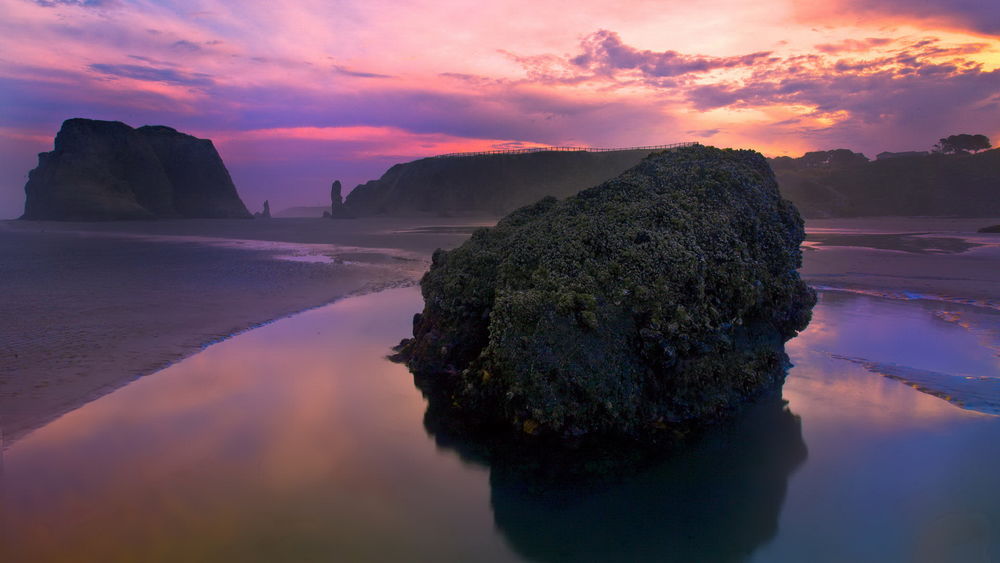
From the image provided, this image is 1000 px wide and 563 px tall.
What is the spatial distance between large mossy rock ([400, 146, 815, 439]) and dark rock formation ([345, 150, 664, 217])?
95.7m

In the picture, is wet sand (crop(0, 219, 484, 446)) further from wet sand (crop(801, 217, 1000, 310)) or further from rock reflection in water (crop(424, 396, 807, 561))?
wet sand (crop(801, 217, 1000, 310))

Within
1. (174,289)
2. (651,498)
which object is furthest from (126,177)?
(651,498)

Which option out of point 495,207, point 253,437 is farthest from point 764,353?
point 495,207

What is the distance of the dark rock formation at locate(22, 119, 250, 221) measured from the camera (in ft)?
251

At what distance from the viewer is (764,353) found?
8.01 m

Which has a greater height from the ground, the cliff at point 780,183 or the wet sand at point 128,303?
the cliff at point 780,183

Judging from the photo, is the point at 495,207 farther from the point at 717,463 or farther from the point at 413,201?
the point at 717,463

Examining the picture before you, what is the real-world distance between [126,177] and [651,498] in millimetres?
105752

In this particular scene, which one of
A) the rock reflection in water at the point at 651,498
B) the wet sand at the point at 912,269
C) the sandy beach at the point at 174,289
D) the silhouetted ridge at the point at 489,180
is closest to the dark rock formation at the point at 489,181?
the silhouetted ridge at the point at 489,180

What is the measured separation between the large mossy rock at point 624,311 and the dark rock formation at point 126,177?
85.7 m

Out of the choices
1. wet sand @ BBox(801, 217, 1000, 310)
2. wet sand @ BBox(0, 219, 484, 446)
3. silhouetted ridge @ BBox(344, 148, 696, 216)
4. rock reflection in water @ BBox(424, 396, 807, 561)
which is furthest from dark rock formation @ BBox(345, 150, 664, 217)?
rock reflection in water @ BBox(424, 396, 807, 561)

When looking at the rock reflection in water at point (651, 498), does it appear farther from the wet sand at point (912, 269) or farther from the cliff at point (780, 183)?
the cliff at point (780, 183)

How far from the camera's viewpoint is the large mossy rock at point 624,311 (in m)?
6.27

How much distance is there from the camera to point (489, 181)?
116 m
